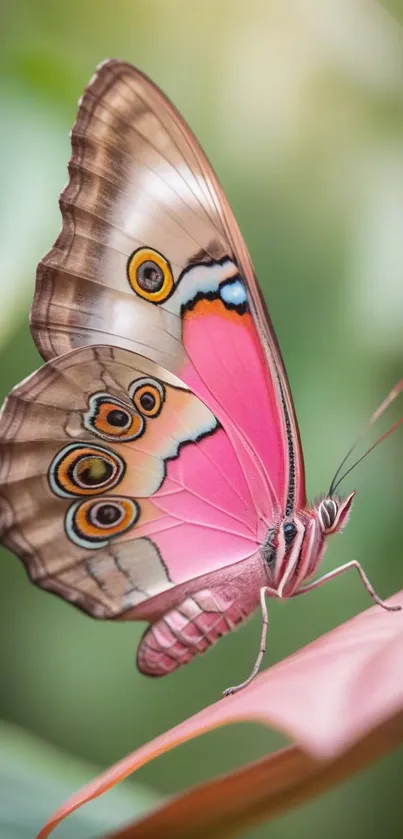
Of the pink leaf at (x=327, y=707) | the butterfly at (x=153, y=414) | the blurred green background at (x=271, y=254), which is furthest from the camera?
the blurred green background at (x=271, y=254)

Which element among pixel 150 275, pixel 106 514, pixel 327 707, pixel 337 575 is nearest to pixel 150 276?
pixel 150 275

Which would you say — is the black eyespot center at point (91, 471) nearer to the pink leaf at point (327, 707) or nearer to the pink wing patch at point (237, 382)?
the pink wing patch at point (237, 382)

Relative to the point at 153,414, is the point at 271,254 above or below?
above

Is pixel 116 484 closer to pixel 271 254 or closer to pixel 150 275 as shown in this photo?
pixel 150 275

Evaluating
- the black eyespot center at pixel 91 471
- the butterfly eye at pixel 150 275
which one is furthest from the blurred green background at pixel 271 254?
the black eyespot center at pixel 91 471

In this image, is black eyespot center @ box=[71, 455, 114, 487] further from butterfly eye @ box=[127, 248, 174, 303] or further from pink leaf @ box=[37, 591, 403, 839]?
pink leaf @ box=[37, 591, 403, 839]

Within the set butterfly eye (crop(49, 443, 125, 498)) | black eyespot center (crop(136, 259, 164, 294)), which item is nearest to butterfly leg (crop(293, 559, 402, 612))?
butterfly eye (crop(49, 443, 125, 498))

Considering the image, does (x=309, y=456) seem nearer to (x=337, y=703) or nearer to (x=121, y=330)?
(x=121, y=330)
